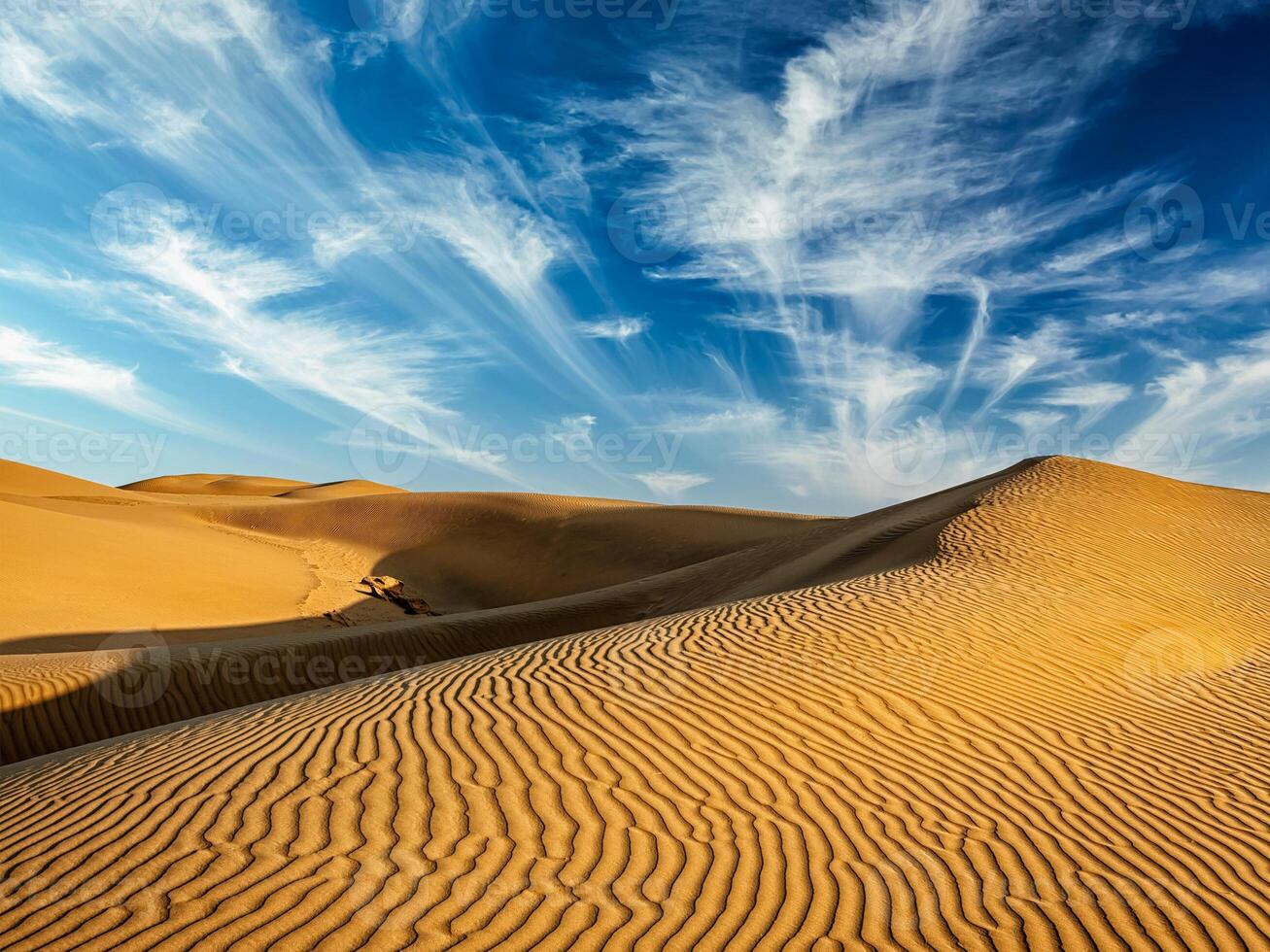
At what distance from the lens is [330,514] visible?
41.7 metres

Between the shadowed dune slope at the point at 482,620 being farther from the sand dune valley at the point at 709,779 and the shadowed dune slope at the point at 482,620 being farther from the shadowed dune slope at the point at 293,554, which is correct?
the shadowed dune slope at the point at 293,554

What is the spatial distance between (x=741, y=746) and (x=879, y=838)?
123 centimetres

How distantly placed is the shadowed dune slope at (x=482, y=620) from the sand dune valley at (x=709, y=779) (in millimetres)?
89

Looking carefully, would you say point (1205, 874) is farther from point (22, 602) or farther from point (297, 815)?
point (22, 602)

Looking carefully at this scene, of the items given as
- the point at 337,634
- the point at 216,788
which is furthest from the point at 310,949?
the point at 337,634

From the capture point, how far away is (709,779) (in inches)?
192

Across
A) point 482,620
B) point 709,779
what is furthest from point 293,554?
point 709,779

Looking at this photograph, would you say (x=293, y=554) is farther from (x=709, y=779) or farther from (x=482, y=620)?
(x=709, y=779)

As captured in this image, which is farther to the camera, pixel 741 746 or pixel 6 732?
pixel 6 732

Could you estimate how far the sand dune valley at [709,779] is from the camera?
3443 millimetres

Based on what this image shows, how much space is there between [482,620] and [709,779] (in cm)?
1268

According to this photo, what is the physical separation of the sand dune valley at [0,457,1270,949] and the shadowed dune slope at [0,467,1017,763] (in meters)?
0.09

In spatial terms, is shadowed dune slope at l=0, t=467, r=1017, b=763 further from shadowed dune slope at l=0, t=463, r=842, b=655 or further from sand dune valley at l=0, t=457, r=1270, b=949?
shadowed dune slope at l=0, t=463, r=842, b=655

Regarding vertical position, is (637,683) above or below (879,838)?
above
